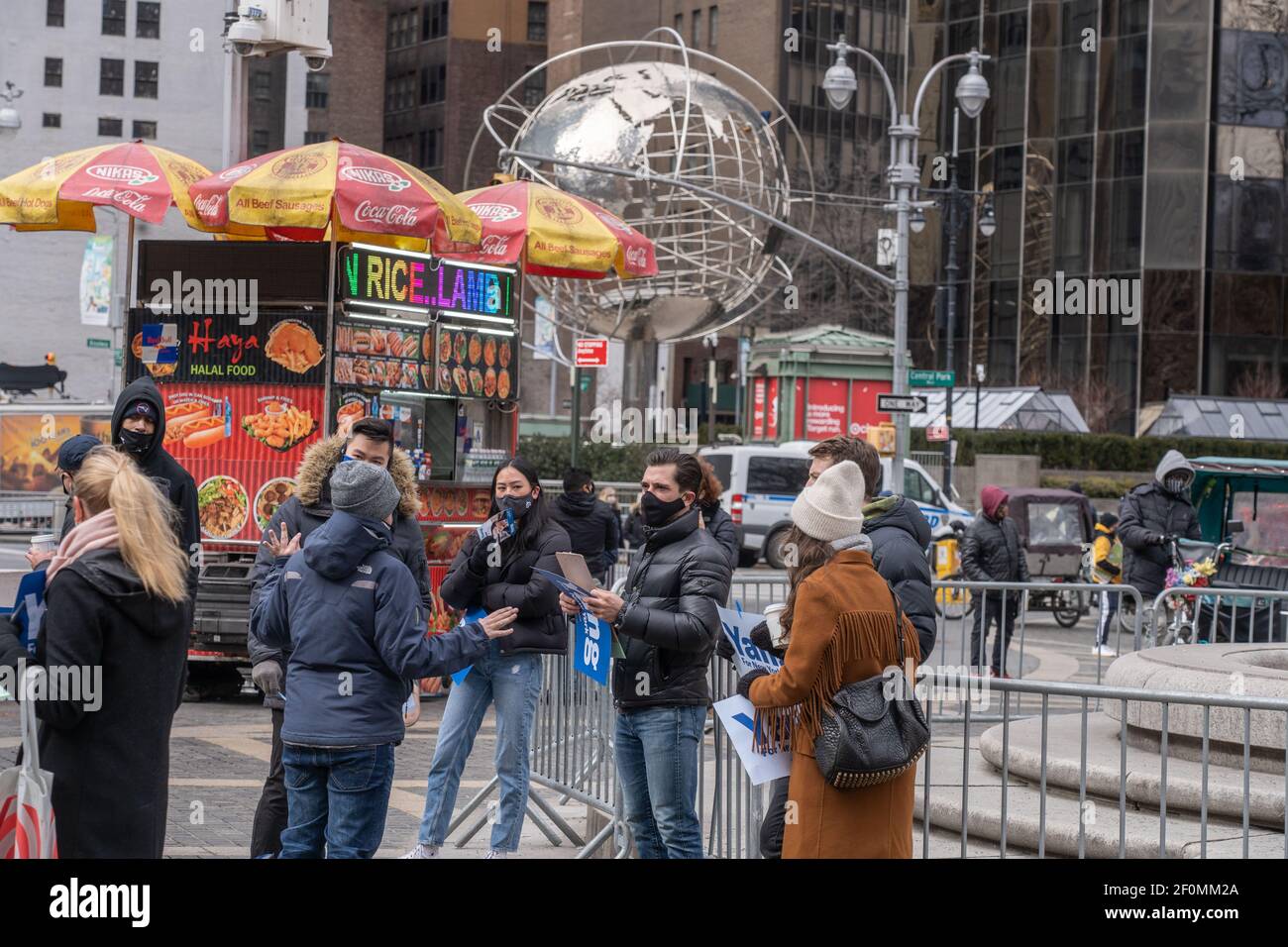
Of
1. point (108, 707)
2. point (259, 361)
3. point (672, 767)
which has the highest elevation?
point (259, 361)

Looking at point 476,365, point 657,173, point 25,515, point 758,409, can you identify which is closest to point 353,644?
point 476,365

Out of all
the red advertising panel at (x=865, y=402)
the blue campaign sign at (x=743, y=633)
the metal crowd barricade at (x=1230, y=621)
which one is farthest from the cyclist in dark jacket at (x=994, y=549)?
the red advertising panel at (x=865, y=402)

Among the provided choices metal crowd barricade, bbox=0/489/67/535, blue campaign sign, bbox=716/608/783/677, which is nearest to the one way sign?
metal crowd barricade, bbox=0/489/67/535

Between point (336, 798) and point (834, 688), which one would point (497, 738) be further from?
point (834, 688)

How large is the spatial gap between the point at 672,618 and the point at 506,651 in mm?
1661

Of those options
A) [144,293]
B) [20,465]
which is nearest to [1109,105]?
[20,465]

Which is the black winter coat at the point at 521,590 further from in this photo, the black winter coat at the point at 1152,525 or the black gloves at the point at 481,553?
the black winter coat at the point at 1152,525

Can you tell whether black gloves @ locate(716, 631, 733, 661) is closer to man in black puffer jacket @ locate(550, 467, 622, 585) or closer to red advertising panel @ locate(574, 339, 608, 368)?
man in black puffer jacket @ locate(550, 467, 622, 585)

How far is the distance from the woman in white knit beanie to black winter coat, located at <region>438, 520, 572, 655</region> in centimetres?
257

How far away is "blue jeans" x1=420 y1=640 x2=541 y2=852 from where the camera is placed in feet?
26.8

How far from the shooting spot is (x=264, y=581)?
7.82 meters

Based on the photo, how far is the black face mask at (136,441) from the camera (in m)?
9.31

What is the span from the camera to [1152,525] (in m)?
15.7
